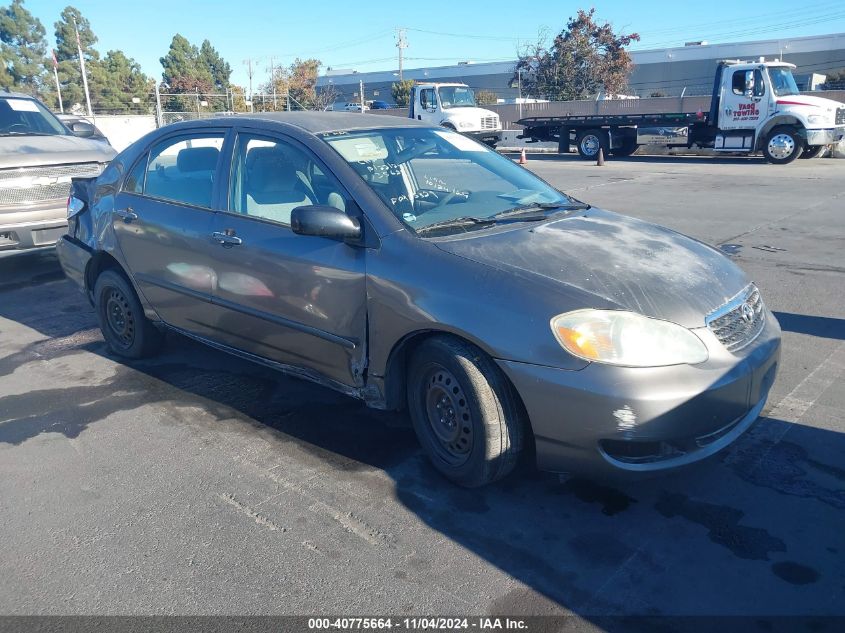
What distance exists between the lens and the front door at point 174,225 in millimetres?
4461

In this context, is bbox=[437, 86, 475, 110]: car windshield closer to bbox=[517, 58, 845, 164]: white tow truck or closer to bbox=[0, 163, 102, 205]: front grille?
bbox=[517, 58, 845, 164]: white tow truck

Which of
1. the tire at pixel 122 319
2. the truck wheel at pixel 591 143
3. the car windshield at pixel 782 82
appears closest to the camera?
the tire at pixel 122 319

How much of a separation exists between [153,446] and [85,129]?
796 cm

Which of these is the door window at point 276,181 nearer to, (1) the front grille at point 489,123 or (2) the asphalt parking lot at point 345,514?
(2) the asphalt parking lot at point 345,514

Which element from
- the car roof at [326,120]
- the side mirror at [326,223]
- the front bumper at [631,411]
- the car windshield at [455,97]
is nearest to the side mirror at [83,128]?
the car roof at [326,120]

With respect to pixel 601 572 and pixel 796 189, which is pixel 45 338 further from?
pixel 796 189

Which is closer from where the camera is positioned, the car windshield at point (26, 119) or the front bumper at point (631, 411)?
the front bumper at point (631, 411)

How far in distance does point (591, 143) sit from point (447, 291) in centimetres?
2276

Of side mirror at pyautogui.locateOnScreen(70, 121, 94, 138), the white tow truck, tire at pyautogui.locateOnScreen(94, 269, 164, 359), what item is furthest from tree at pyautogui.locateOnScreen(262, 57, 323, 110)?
tire at pyautogui.locateOnScreen(94, 269, 164, 359)

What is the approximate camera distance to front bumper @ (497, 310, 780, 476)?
9.62ft

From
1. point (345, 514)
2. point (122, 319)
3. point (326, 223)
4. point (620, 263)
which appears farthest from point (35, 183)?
point (620, 263)

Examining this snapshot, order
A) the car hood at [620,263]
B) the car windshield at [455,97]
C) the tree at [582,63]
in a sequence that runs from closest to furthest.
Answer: the car hood at [620,263] → the car windshield at [455,97] → the tree at [582,63]

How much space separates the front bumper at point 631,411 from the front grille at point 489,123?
24712 millimetres

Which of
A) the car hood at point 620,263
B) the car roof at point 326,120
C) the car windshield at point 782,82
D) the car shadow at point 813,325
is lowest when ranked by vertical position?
the car shadow at point 813,325
